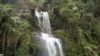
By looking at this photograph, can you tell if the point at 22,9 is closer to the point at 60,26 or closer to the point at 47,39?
the point at 47,39

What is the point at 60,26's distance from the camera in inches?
675

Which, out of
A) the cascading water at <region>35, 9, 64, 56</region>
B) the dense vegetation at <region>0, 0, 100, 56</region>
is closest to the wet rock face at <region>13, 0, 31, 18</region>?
the dense vegetation at <region>0, 0, 100, 56</region>

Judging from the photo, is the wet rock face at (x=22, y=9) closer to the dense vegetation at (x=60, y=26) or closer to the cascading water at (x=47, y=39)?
the dense vegetation at (x=60, y=26)

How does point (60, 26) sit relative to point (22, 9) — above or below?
below

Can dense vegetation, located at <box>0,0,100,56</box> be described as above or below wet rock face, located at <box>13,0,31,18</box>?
below

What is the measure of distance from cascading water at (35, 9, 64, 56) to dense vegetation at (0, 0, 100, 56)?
421mm

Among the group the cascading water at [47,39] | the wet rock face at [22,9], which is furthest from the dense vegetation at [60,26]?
the cascading water at [47,39]

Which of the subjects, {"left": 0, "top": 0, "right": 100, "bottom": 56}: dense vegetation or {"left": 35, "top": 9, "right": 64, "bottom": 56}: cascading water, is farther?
{"left": 35, "top": 9, "right": 64, "bottom": 56}: cascading water

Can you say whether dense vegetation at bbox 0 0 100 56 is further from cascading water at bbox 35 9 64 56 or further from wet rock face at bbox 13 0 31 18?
cascading water at bbox 35 9 64 56

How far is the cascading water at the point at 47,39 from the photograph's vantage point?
14.9 m

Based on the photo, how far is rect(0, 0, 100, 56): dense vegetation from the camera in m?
13.0

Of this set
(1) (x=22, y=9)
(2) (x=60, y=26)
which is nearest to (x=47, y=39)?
(2) (x=60, y=26)

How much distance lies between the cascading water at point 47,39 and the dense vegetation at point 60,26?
0.42 meters

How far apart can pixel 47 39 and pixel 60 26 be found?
7.07 feet
